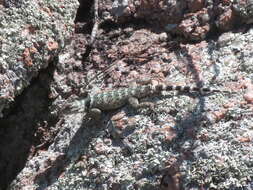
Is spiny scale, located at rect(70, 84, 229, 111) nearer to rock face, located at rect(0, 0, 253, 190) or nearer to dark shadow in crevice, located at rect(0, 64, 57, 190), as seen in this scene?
rock face, located at rect(0, 0, 253, 190)

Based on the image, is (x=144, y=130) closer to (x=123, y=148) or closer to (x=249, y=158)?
(x=123, y=148)

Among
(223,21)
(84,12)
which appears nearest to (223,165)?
(223,21)

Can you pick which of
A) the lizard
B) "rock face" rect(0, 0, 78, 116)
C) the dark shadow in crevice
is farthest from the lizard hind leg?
"rock face" rect(0, 0, 78, 116)

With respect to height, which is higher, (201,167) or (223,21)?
(223,21)

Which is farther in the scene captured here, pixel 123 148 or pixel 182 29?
pixel 182 29

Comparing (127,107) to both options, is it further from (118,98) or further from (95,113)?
(95,113)

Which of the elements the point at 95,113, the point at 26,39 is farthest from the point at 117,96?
the point at 26,39

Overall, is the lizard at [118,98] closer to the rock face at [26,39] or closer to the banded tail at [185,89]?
the banded tail at [185,89]
